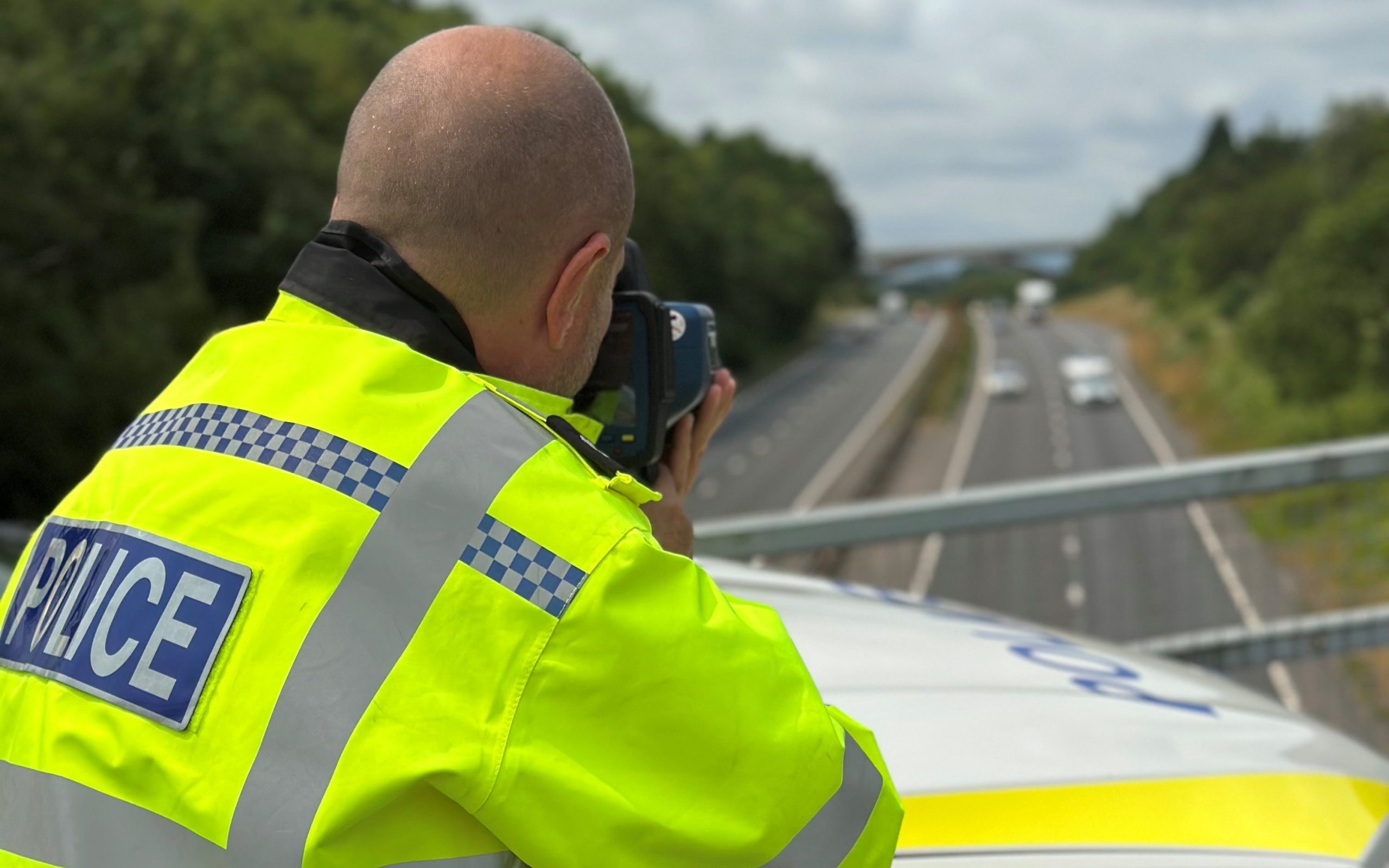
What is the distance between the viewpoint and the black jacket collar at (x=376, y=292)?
132 cm

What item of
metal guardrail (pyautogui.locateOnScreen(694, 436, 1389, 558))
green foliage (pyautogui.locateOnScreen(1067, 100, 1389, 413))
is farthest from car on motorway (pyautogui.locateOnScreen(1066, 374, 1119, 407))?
metal guardrail (pyautogui.locateOnScreen(694, 436, 1389, 558))

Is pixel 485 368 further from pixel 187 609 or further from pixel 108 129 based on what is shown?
pixel 108 129

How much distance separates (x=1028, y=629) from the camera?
282cm

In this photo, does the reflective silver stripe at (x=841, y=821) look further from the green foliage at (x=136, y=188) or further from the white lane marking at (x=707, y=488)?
the white lane marking at (x=707, y=488)

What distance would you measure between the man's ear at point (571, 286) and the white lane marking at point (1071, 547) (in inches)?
125

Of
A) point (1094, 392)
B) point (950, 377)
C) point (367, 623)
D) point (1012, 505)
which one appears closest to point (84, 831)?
point (367, 623)

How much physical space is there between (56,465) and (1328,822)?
20034 millimetres

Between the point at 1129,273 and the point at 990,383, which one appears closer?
the point at 990,383


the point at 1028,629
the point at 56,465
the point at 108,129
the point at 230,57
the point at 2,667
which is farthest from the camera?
the point at 230,57

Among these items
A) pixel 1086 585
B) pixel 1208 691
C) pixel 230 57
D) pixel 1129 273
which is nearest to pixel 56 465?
pixel 230 57

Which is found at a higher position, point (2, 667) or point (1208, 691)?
point (2, 667)

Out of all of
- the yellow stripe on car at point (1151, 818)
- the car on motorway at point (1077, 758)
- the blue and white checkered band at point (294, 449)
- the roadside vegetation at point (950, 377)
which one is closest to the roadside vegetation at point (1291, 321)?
the car on motorway at point (1077, 758)

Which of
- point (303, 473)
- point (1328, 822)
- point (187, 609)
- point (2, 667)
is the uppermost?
point (303, 473)

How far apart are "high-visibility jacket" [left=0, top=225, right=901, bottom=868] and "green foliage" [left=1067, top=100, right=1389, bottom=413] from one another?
2421cm
